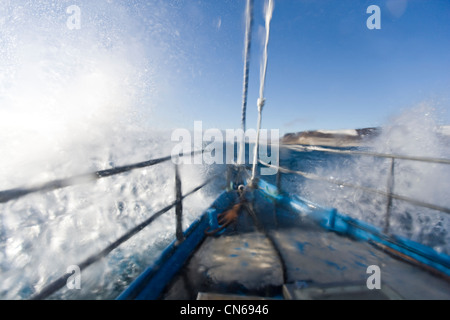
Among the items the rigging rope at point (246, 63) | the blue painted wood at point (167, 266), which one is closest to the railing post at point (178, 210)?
the blue painted wood at point (167, 266)

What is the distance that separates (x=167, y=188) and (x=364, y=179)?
1171 cm

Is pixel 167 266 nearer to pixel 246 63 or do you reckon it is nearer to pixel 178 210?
pixel 178 210

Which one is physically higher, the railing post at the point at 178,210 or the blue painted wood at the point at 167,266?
the railing post at the point at 178,210

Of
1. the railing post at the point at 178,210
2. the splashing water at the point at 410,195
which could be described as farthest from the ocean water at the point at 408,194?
the railing post at the point at 178,210

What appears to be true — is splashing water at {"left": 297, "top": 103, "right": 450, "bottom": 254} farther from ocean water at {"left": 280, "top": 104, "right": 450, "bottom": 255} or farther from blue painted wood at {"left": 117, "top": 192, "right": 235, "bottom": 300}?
blue painted wood at {"left": 117, "top": 192, "right": 235, "bottom": 300}

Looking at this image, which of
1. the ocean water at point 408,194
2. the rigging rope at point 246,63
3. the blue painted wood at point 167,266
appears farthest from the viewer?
the ocean water at point 408,194

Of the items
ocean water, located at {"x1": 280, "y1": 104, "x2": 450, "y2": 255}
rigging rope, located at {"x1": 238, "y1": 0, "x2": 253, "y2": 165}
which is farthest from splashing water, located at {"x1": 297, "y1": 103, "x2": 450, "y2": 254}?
rigging rope, located at {"x1": 238, "y1": 0, "x2": 253, "y2": 165}

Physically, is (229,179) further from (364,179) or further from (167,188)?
(364,179)

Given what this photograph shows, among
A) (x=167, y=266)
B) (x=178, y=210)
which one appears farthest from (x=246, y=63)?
(x=167, y=266)

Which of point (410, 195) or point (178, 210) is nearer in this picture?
point (178, 210)

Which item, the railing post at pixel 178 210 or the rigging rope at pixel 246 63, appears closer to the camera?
the railing post at pixel 178 210

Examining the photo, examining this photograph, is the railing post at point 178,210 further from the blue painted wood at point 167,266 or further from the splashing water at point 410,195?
the splashing water at point 410,195

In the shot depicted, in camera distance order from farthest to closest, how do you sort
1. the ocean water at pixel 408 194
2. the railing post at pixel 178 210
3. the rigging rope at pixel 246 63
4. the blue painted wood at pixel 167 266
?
the ocean water at pixel 408 194
the rigging rope at pixel 246 63
the railing post at pixel 178 210
the blue painted wood at pixel 167 266

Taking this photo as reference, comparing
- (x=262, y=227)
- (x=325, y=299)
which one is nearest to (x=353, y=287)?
(x=325, y=299)
